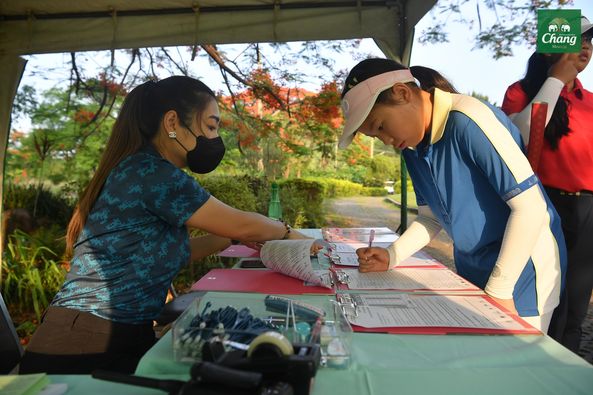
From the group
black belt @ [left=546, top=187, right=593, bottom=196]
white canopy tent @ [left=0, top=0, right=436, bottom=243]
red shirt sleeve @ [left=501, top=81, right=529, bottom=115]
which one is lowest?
black belt @ [left=546, top=187, right=593, bottom=196]

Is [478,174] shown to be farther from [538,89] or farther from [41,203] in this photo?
[41,203]

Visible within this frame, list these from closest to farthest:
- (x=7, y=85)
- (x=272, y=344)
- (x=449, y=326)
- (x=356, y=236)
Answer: (x=272, y=344)
(x=449, y=326)
(x=356, y=236)
(x=7, y=85)

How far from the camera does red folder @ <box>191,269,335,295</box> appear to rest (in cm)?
131

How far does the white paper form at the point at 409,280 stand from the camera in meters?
1.31

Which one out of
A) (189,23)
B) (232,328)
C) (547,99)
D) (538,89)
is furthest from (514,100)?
(189,23)

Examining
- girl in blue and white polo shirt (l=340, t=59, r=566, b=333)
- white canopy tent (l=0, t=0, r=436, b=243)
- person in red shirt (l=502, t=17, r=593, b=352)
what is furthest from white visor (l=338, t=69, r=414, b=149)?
white canopy tent (l=0, t=0, r=436, b=243)

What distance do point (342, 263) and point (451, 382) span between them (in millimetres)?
972

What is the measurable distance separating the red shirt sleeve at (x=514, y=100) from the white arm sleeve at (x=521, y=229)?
0.78 metres

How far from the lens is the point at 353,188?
8789mm

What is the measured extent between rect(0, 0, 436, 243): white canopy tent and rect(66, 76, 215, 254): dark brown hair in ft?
6.12

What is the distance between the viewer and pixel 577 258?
1767 mm

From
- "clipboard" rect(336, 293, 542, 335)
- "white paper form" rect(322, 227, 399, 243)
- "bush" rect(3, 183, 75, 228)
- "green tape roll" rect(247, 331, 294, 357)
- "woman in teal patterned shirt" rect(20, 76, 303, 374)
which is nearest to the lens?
"green tape roll" rect(247, 331, 294, 357)

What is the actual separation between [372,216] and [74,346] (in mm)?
7056

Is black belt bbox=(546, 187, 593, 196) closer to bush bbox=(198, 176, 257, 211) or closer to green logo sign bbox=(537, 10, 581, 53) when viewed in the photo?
green logo sign bbox=(537, 10, 581, 53)
